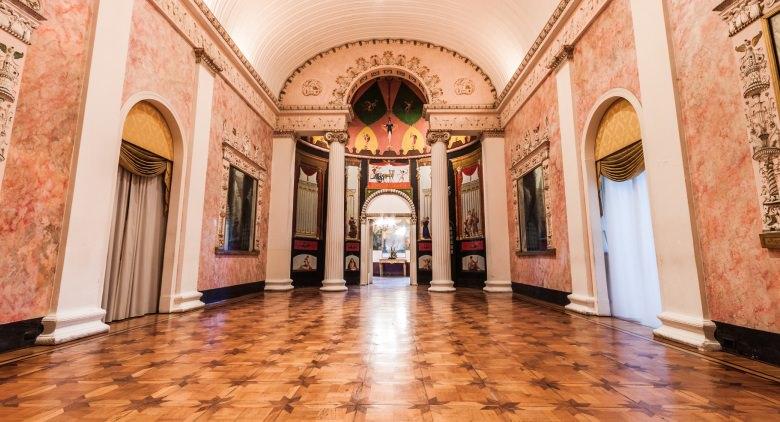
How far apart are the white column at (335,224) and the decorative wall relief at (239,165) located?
178 cm

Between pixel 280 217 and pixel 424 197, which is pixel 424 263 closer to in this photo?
pixel 424 197

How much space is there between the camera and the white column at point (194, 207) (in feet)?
17.2

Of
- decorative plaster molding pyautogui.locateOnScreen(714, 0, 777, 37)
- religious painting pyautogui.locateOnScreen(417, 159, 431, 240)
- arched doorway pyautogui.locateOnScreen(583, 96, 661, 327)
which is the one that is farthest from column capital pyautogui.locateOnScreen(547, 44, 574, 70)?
religious painting pyautogui.locateOnScreen(417, 159, 431, 240)

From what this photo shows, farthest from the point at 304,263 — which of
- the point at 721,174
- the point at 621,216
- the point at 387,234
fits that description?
the point at 721,174

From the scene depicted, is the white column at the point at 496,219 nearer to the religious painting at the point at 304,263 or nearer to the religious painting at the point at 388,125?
the religious painting at the point at 388,125

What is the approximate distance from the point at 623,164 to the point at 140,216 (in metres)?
6.77

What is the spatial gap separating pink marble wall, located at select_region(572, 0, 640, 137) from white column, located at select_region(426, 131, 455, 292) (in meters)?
4.16

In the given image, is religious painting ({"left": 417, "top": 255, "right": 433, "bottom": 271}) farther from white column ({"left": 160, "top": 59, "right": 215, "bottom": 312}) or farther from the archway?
the archway

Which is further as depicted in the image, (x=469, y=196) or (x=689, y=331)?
(x=469, y=196)

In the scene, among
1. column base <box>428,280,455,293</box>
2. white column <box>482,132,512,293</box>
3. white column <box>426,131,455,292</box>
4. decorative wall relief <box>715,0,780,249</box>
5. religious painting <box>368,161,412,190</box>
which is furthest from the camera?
religious painting <box>368,161,412,190</box>

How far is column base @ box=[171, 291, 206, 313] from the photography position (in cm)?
519

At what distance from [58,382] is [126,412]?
0.90 metres

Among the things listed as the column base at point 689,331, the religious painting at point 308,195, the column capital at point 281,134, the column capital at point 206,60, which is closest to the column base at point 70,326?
the column capital at point 206,60

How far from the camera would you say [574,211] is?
552cm
